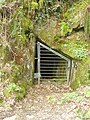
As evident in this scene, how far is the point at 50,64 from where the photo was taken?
7980 mm

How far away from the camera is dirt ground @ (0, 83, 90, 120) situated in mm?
5559

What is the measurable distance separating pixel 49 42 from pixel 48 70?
105 cm

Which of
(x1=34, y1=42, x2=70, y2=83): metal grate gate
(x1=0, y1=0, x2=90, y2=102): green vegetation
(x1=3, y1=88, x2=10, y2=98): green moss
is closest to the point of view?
(x1=3, y1=88, x2=10, y2=98): green moss

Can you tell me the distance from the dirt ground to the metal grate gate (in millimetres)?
995

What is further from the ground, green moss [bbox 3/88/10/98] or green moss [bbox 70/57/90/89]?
green moss [bbox 70/57/90/89]

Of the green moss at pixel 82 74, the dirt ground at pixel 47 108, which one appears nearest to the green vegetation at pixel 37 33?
the green moss at pixel 82 74

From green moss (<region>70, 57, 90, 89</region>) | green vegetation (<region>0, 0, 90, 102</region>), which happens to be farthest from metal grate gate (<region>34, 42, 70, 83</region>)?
green moss (<region>70, 57, 90, 89</region>)

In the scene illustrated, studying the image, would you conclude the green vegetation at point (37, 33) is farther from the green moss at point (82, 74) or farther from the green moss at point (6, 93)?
the green moss at point (6, 93)

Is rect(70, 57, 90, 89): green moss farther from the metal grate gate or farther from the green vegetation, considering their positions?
the metal grate gate

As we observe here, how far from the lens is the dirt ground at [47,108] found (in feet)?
18.2

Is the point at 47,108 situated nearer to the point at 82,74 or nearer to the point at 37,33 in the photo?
the point at 82,74

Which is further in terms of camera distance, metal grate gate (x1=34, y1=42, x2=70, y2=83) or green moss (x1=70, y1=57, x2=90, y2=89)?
metal grate gate (x1=34, y1=42, x2=70, y2=83)

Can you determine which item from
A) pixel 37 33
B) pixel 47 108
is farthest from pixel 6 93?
pixel 37 33

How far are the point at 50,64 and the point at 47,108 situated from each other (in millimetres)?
2170
